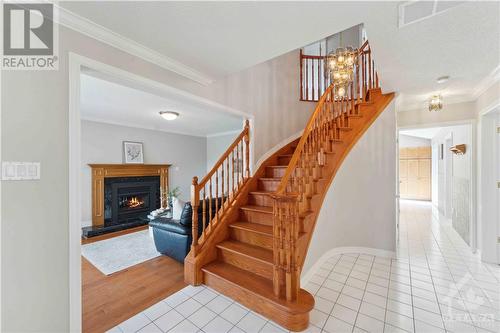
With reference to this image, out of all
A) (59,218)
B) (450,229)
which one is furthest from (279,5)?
(450,229)

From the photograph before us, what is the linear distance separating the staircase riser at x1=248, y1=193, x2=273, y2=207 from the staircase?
1cm

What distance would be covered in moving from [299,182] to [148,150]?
16.1 ft

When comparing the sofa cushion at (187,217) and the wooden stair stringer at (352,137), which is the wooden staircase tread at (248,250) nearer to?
the sofa cushion at (187,217)

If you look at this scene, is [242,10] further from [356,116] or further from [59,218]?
[356,116]

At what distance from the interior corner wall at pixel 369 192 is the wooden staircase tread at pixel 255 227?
3.46 feet

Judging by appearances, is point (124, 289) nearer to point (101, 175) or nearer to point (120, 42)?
point (120, 42)

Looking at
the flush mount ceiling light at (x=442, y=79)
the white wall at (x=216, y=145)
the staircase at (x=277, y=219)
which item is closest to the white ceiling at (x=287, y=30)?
the flush mount ceiling light at (x=442, y=79)

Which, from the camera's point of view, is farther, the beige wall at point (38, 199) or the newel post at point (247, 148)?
the newel post at point (247, 148)

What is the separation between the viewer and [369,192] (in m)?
3.09

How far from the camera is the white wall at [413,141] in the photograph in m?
7.49

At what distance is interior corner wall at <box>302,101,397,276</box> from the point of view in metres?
2.96

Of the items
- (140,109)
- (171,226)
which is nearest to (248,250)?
(171,226)

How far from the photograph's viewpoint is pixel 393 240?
2949 mm

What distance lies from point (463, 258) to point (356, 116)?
253 centimetres
